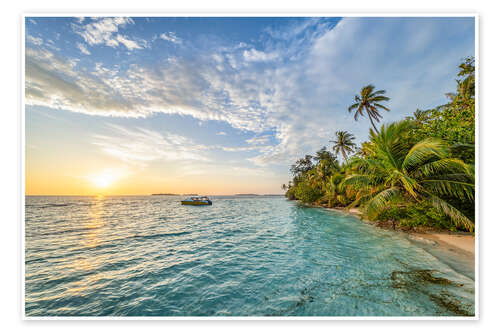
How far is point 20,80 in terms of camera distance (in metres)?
3.13

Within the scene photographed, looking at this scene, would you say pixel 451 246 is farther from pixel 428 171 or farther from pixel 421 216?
pixel 428 171

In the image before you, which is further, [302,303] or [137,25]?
[137,25]

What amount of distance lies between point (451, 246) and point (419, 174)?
2982mm

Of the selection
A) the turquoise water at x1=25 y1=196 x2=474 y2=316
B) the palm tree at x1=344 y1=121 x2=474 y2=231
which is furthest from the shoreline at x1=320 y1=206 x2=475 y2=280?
the palm tree at x1=344 y1=121 x2=474 y2=231

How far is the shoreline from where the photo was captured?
172 inches

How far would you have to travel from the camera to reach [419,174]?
7.18 m

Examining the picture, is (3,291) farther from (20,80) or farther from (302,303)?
(302,303)

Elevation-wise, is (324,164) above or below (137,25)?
below

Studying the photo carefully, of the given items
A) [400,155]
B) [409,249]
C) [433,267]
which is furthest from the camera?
[400,155]

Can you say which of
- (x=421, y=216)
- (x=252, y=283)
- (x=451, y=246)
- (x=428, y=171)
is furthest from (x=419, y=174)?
(x=252, y=283)

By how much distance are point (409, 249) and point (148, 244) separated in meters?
11.7

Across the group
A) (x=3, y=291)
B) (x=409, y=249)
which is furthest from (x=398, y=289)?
(x=3, y=291)

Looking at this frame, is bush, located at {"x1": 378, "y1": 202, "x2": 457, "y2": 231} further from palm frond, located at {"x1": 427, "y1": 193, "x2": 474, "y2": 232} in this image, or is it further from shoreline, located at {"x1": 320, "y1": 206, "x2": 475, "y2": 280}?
palm frond, located at {"x1": 427, "y1": 193, "x2": 474, "y2": 232}
